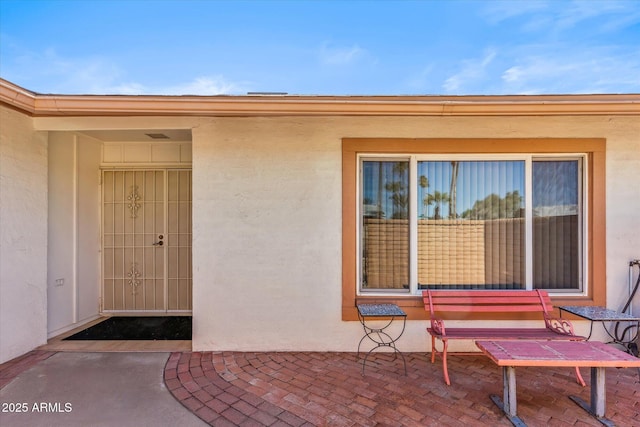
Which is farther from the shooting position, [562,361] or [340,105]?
[340,105]

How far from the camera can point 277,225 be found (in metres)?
3.80

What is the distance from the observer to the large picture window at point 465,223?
3.88 meters

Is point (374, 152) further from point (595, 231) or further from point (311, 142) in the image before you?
point (595, 231)

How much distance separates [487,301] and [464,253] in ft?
2.09

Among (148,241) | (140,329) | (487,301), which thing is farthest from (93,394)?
(487,301)

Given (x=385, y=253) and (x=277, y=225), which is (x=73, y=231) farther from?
(x=385, y=253)

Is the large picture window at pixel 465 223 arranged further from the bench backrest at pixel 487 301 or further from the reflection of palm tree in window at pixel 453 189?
the bench backrest at pixel 487 301

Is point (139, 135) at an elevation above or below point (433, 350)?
above

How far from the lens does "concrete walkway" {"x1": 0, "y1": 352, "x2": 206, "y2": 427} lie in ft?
8.22

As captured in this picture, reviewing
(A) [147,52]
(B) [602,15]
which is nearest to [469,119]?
(B) [602,15]

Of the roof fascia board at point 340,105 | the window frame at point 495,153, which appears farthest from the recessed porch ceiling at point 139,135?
the window frame at point 495,153

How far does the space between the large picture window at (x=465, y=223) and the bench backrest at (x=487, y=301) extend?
0.35 meters

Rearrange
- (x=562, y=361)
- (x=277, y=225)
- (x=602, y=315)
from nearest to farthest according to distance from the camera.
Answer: (x=562, y=361) → (x=602, y=315) → (x=277, y=225)

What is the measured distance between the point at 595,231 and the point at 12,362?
271 inches
